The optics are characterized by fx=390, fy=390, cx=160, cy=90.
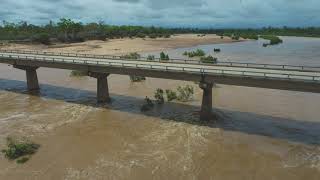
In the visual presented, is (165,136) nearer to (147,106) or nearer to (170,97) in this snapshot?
A: (147,106)

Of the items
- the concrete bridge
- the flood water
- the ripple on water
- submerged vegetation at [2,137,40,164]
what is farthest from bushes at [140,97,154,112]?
the ripple on water

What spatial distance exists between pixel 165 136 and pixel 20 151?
11.6 metres

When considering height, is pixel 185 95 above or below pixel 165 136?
above

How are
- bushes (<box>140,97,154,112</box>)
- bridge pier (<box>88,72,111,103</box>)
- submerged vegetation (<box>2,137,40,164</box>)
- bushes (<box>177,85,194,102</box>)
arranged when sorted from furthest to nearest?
bushes (<box>177,85,194,102</box>) → bridge pier (<box>88,72,111,103</box>) → bushes (<box>140,97,154,112</box>) → submerged vegetation (<box>2,137,40,164</box>)

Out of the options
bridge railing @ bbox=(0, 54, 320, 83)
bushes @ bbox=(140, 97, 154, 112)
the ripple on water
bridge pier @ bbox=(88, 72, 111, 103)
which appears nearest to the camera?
the ripple on water

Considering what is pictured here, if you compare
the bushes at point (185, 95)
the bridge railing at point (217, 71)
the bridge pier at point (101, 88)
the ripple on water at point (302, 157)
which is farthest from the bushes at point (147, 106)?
the ripple on water at point (302, 157)

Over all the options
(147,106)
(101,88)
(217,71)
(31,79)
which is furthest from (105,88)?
(217,71)

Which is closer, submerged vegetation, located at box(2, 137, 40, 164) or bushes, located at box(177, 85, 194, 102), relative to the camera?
submerged vegetation, located at box(2, 137, 40, 164)

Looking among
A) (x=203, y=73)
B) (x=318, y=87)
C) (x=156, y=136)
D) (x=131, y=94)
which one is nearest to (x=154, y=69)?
(x=203, y=73)

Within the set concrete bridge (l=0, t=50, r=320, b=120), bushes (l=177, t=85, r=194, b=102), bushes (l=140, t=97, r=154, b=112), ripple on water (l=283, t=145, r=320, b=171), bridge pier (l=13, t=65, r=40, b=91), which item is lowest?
ripple on water (l=283, t=145, r=320, b=171)

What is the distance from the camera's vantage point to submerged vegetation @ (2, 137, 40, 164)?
28.6 meters

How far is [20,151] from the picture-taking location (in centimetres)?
2916

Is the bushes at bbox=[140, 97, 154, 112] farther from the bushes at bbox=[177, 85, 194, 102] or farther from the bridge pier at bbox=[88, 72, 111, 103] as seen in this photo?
the bridge pier at bbox=[88, 72, 111, 103]

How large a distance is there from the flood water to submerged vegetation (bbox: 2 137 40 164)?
53 centimetres
